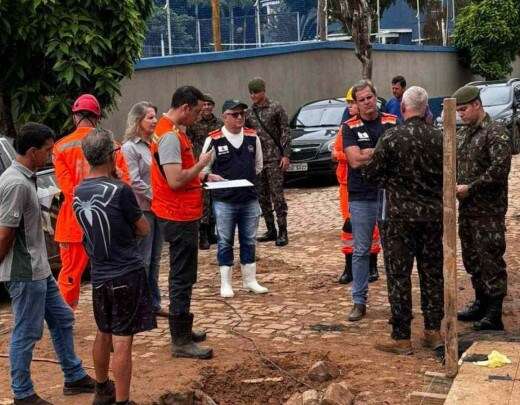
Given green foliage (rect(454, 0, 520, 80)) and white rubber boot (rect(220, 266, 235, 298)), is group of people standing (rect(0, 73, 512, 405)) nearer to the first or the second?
white rubber boot (rect(220, 266, 235, 298))

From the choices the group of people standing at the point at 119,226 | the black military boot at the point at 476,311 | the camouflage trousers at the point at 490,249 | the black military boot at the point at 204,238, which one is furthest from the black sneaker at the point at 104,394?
the black military boot at the point at 204,238

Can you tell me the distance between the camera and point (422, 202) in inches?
257

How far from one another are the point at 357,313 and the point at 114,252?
9.85 ft

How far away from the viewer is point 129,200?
5453mm

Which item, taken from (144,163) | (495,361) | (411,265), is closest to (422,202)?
(411,265)

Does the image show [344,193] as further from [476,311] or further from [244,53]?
[244,53]

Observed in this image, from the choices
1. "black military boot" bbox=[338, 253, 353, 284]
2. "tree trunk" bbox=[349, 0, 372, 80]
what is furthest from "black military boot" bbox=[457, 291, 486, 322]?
"tree trunk" bbox=[349, 0, 372, 80]

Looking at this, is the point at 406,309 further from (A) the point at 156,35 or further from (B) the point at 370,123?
(A) the point at 156,35

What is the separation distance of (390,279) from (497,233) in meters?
1.04

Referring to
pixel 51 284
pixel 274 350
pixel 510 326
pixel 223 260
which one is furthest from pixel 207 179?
pixel 510 326

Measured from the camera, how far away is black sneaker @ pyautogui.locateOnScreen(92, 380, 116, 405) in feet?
19.0

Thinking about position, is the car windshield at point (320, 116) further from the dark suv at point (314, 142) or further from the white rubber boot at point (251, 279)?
the white rubber boot at point (251, 279)

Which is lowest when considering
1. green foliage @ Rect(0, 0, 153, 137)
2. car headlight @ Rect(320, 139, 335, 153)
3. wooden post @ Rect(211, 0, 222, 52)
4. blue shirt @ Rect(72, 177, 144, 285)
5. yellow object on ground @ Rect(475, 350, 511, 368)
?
yellow object on ground @ Rect(475, 350, 511, 368)

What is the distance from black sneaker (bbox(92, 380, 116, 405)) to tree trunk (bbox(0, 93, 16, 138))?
701cm
